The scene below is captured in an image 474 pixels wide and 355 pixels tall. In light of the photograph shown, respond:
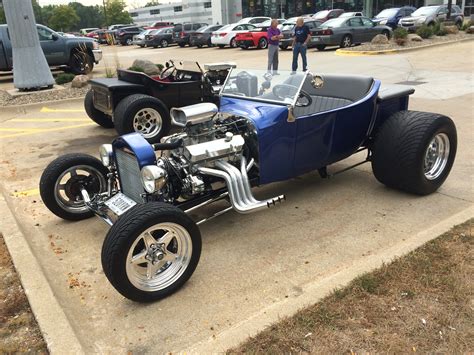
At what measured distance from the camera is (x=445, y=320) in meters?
2.90

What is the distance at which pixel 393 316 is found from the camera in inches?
117

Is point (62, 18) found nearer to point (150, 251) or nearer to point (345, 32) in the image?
point (345, 32)

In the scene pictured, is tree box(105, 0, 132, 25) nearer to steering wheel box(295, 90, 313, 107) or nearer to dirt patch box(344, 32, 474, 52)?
dirt patch box(344, 32, 474, 52)

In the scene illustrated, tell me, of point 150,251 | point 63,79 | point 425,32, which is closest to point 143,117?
point 150,251

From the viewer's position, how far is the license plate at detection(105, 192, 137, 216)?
3827 mm

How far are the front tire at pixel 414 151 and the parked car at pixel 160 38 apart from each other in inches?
1209

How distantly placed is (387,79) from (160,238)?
438 inches

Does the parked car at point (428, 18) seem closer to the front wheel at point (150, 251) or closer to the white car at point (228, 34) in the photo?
the white car at point (228, 34)

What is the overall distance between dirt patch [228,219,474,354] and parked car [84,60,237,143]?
4630 millimetres

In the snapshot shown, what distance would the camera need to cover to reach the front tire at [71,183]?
4.45 metres

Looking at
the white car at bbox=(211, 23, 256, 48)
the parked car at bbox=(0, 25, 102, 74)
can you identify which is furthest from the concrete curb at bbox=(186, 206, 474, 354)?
the white car at bbox=(211, 23, 256, 48)

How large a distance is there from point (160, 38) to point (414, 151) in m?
31.4

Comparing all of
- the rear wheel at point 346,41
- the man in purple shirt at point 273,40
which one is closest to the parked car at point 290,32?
the rear wheel at point 346,41

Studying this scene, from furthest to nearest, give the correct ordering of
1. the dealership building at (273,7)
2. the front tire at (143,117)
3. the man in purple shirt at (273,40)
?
the dealership building at (273,7), the man in purple shirt at (273,40), the front tire at (143,117)
